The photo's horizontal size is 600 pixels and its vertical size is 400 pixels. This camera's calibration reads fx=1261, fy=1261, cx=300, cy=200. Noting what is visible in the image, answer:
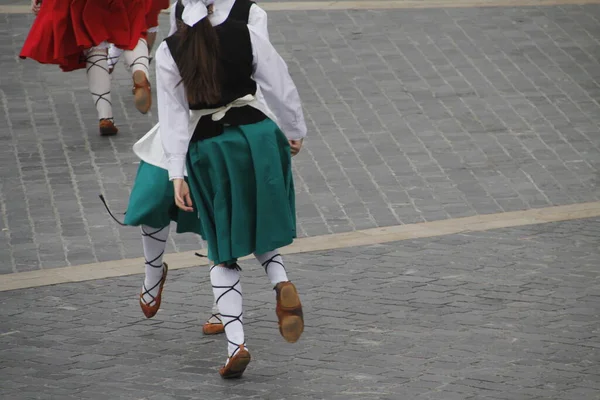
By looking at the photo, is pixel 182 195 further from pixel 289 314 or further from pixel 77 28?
pixel 77 28

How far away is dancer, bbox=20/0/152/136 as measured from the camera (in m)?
9.46

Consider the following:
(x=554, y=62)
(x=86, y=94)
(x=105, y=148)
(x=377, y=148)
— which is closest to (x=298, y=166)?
(x=377, y=148)

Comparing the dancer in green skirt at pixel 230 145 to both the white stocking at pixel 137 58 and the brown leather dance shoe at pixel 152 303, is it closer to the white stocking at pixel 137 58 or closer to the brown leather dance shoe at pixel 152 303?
the brown leather dance shoe at pixel 152 303

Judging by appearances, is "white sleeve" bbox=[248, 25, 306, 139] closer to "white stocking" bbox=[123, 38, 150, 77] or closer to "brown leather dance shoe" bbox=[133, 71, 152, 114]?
"brown leather dance shoe" bbox=[133, 71, 152, 114]

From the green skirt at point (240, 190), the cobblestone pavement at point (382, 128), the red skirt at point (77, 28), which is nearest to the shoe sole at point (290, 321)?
the green skirt at point (240, 190)

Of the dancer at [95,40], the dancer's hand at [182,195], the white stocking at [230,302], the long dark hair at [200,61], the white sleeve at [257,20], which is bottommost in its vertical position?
the dancer at [95,40]

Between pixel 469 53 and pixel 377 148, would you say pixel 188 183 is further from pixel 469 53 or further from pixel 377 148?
pixel 469 53

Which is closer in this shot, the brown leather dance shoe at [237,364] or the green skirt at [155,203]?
the brown leather dance shoe at [237,364]

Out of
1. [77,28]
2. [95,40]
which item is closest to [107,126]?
[95,40]

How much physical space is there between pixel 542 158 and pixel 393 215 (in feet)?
5.33

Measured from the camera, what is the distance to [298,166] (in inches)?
367

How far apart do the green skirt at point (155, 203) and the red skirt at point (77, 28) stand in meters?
3.69

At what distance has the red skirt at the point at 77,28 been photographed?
9.45 metres

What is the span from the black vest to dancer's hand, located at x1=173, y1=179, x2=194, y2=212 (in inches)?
8.8
